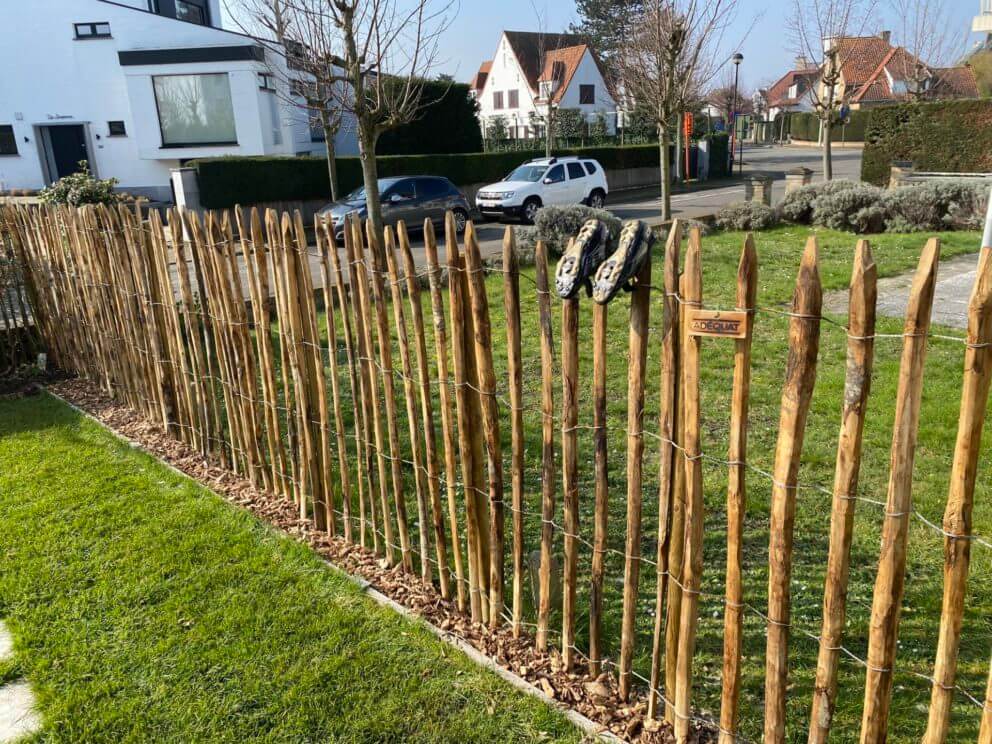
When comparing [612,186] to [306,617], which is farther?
[612,186]

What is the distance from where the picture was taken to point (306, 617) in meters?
A: 3.33

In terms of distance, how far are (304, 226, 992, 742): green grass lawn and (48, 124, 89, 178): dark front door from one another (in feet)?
78.3

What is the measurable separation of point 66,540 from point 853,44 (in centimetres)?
2634

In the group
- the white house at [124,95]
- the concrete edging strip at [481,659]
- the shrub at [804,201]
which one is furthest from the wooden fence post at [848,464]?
the white house at [124,95]

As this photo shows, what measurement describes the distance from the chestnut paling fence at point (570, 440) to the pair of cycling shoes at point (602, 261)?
3.6 inches

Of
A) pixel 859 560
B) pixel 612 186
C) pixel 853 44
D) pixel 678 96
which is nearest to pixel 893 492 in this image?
pixel 859 560

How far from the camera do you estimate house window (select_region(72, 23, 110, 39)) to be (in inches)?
952

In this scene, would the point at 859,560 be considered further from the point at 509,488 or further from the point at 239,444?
the point at 239,444

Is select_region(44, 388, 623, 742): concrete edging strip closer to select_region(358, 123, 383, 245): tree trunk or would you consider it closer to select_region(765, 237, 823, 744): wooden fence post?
select_region(765, 237, 823, 744): wooden fence post

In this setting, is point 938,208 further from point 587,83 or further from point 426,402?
point 587,83

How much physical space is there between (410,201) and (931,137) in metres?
14.3

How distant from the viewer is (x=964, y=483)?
73.3 inches

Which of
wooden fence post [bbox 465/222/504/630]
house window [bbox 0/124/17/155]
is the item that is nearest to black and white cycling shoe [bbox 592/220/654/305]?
wooden fence post [bbox 465/222/504/630]

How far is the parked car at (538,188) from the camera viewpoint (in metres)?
18.9
